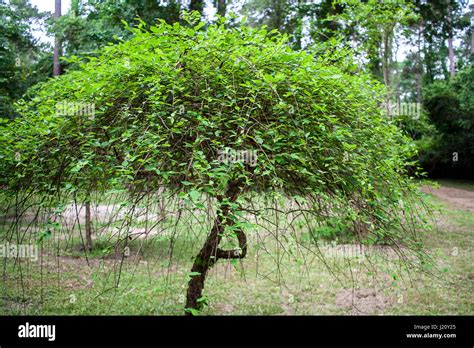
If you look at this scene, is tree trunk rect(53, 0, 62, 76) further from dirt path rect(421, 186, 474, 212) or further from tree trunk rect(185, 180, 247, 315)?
dirt path rect(421, 186, 474, 212)

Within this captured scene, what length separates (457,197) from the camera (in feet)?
51.6

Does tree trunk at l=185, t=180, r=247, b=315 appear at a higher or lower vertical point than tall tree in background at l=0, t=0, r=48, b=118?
lower

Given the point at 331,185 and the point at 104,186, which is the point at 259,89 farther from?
the point at 104,186

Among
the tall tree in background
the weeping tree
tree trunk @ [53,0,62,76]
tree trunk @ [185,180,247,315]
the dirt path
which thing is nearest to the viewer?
the weeping tree

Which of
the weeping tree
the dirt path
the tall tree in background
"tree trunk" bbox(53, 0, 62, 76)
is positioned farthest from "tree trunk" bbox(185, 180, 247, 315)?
the dirt path

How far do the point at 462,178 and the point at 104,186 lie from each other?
75.2 ft

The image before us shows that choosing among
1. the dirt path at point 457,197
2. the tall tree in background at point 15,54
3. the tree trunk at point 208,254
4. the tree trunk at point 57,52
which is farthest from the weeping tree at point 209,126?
the dirt path at point 457,197

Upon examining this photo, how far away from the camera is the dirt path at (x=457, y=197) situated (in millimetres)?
13734

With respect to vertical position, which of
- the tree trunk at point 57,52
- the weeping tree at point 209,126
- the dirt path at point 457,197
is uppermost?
the tree trunk at point 57,52

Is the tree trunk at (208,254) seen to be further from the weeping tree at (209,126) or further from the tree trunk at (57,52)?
the tree trunk at (57,52)

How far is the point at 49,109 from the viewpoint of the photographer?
Answer: 2.73 meters

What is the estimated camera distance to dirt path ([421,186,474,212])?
13.7m

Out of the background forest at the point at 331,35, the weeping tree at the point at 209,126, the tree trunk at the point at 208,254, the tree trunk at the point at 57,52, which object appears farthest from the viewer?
the tree trunk at the point at 57,52
